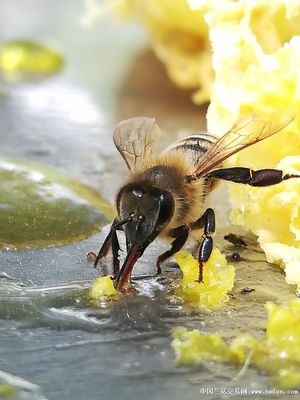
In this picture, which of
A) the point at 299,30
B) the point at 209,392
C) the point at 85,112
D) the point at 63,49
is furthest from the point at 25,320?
the point at 63,49

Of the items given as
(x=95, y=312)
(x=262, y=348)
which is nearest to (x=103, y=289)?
(x=95, y=312)

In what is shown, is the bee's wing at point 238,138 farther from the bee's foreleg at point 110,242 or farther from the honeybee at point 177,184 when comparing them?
the bee's foreleg at point 110,242

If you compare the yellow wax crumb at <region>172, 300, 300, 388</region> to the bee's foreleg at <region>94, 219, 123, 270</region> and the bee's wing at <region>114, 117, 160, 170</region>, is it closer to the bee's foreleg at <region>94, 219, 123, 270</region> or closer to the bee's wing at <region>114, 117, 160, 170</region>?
the bee's foreleg at <region>94, 219, 123, 270</region>

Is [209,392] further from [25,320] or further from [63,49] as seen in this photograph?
[63,49]

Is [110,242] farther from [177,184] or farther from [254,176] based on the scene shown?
[254,176]

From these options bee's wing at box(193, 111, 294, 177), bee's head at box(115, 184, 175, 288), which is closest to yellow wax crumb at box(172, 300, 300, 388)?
bee's head at box(115, 184, 175, 288)

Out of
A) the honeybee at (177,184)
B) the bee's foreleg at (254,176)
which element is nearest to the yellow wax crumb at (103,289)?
the honeybee at (177,184)
